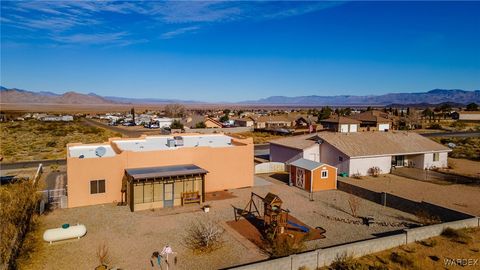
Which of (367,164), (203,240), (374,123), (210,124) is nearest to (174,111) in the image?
(210,124)

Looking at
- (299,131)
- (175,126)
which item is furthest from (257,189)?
(175,126)

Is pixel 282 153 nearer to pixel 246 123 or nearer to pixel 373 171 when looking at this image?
pixel 373 171

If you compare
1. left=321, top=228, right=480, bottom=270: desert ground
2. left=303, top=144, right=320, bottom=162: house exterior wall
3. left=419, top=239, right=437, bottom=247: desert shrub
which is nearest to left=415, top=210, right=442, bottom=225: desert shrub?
left=321, top=228, right=480, bottom=270: desert ground

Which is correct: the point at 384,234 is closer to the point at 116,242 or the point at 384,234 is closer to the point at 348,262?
the point at 348,262

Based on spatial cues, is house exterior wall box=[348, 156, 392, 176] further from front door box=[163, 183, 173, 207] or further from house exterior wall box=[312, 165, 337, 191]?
front door box=[163, 183, 173, 207]

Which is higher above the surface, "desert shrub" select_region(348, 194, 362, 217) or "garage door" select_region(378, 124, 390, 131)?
"garage door" select_region(378, 124, 390, 131)

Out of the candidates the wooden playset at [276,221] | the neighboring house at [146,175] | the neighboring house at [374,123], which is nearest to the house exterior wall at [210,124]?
the neighboring house at [374,123]
